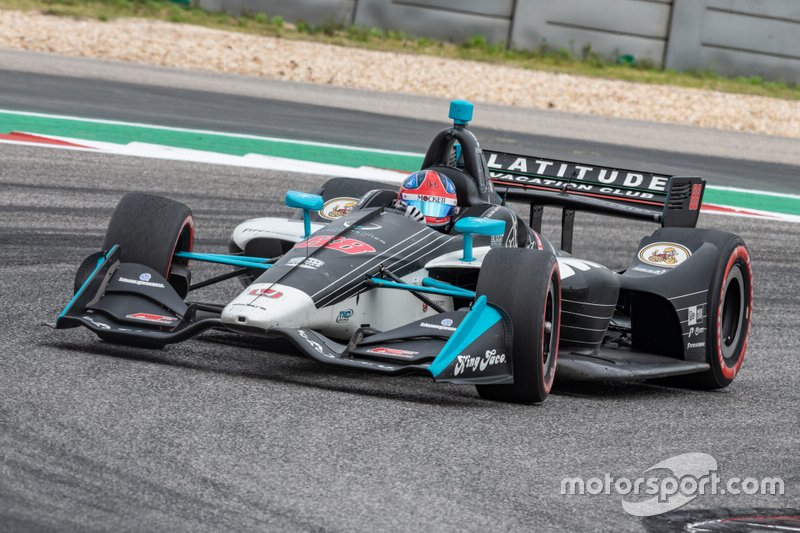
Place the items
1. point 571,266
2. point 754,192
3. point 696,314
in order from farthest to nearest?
point 754,192 < point 696,314 < point 571,266

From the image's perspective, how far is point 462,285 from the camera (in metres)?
7.14

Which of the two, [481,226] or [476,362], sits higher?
[481,226]

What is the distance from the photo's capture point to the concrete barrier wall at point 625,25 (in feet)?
82.4

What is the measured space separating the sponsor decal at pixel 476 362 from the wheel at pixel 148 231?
1.75 meters

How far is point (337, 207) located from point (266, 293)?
74.4 inches

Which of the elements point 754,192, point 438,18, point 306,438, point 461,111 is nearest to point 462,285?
point 461,111

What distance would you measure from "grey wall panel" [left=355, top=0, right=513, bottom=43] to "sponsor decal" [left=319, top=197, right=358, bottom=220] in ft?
57.1

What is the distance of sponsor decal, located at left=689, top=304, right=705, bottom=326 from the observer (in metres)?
Result: 7.58

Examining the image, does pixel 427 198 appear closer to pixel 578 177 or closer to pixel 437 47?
pixel 578 177

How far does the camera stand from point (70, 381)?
5.85 m

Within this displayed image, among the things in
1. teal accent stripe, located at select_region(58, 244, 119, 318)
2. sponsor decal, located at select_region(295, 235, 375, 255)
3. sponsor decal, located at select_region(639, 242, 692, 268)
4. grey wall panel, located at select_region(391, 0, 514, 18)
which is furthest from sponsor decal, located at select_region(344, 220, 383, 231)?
grey wall panel, located at select_region(391, 0, 514, 18)

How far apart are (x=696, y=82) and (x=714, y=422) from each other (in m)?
18.9

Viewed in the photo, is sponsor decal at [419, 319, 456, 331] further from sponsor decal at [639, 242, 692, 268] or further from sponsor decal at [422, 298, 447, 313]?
sponsor decal at [639, 242, 692, 268]

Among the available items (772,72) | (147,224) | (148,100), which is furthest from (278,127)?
(772,72)
